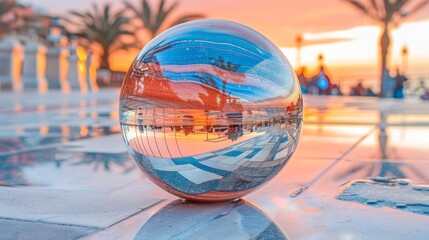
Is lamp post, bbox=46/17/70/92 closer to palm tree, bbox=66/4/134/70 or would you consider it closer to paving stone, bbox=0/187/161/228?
palm tree, bbox=66/4/134/70

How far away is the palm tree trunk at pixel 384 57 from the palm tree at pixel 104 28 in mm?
20659

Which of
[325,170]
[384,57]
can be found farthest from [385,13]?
[325,170]

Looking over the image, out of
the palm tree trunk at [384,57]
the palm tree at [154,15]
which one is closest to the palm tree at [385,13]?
the palm tree trunk at [384,57]

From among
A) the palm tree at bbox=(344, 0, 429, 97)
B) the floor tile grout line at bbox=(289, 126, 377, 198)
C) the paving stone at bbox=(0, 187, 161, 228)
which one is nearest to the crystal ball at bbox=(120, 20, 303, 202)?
the paving stone at bbox=(0, 187, 161, 228)

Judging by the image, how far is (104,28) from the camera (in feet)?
150

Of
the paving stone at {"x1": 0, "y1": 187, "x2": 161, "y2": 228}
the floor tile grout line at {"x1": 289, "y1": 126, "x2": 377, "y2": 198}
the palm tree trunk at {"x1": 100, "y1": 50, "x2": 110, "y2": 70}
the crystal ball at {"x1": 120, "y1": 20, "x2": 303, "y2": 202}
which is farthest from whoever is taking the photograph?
the palm tree trunk at {"x1": 100, "y1": 50, "x2": 110, "y2": 70}

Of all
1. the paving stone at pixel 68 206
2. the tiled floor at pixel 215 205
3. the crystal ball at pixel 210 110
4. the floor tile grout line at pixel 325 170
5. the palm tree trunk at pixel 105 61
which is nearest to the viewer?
the tiled floor at pixel 215 205

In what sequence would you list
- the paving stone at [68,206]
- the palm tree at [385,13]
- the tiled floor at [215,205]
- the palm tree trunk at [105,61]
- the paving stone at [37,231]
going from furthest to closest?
the palm tree trunk at [105,61]
the palm tree at [385,13]
the paving stone at [68,206]
the tiled floor at [215,205]
the paving stone at [37,231]

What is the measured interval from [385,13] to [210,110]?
31.6 metres

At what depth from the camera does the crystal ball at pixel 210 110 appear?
11.2 feet

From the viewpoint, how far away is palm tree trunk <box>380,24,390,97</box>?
33.3m

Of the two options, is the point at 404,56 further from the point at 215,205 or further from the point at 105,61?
the point at 215,205

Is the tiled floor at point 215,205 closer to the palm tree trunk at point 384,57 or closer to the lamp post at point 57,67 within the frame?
the palm tree trunk at point 384,57

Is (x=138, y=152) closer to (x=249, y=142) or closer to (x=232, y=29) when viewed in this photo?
(x=249, y=142)
